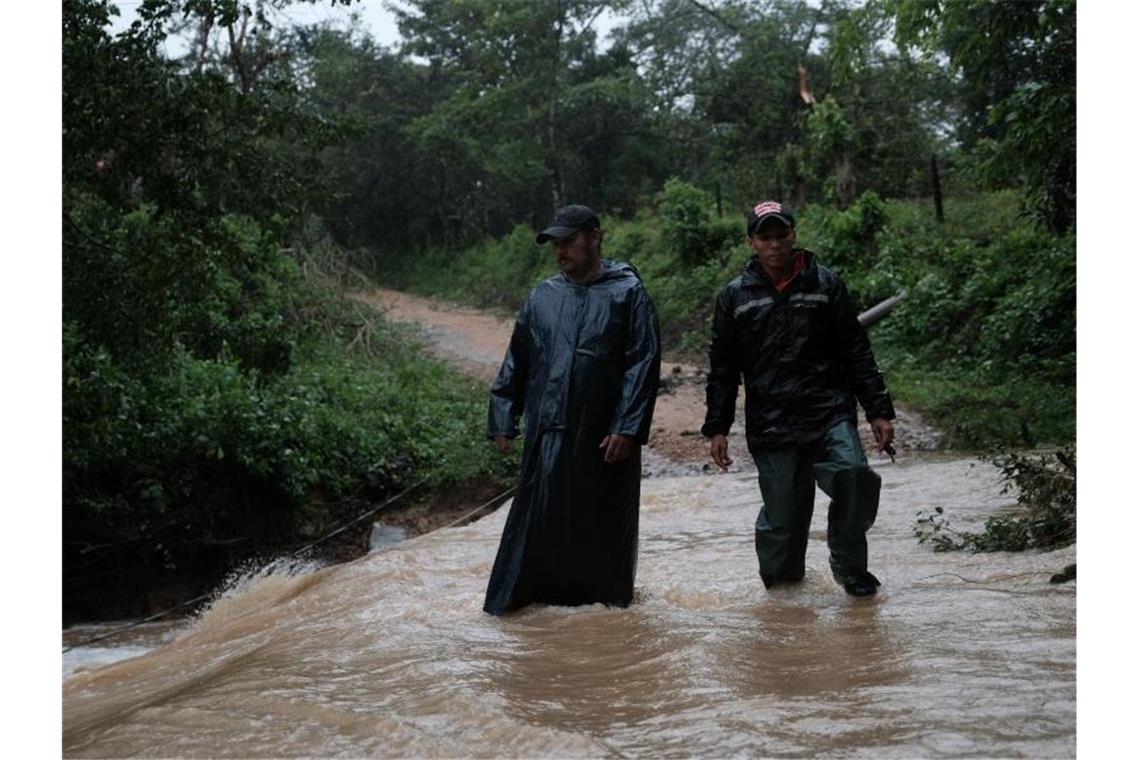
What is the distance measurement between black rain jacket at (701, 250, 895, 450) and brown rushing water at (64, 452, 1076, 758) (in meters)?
0.76

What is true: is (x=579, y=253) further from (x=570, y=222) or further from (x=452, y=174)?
(x=452, y=174)

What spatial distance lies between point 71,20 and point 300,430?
403cm

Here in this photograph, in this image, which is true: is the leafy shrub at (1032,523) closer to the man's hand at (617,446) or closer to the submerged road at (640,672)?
the submerged road at (640,672)

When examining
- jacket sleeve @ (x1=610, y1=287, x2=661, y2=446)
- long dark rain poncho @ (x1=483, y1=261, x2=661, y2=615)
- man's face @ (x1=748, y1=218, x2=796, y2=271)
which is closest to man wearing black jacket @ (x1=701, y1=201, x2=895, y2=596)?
man's face @ (x1=748, y1=218, x2=796, y2=271)

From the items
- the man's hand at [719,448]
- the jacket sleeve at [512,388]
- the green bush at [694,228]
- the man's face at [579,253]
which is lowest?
the man's hand at [719,448]

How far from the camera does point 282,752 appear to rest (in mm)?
3467

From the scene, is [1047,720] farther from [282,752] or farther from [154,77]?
[154,77]

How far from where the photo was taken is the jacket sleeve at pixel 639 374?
510 centimetres

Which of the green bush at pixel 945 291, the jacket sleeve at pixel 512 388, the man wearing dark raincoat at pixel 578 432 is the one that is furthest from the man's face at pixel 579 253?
the green bush at pixel 945 291

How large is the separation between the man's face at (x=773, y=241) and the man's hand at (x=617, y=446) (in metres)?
0.90

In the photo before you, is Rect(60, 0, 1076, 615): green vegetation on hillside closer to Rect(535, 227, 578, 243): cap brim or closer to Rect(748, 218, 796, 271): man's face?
Rect(535, 227, 578, 243): cap brim

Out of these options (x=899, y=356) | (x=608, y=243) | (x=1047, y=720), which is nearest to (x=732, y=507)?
(x=1047, y=720)

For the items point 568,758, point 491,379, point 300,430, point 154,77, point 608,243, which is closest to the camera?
point 568,758

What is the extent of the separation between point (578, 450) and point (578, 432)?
0.24 feet
